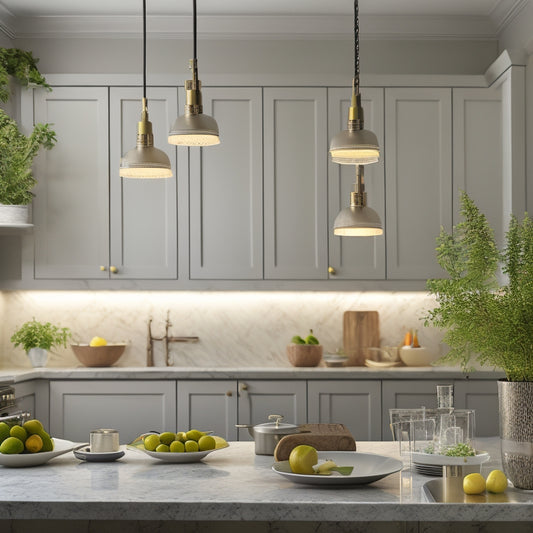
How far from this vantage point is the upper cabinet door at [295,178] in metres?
4.76

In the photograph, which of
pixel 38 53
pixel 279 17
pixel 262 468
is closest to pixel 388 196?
pixel 279 17

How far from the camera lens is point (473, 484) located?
1910mm

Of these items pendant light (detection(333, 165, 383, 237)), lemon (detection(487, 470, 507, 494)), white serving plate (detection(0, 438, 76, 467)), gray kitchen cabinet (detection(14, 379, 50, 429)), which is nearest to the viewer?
lemon (detection(487, 470, 507, 494))

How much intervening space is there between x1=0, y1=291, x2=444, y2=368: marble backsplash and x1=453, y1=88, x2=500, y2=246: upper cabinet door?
79 cm

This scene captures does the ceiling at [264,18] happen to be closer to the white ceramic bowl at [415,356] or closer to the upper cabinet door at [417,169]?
the upper cabinet door at [417,169]

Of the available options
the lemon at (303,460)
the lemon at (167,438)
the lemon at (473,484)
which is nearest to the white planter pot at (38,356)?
the lemon at (167,438)

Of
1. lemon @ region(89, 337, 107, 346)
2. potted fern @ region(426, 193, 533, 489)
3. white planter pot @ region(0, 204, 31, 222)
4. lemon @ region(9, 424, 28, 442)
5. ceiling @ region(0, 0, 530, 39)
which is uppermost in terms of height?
ceiling @ region(0, 0, 530, 39)

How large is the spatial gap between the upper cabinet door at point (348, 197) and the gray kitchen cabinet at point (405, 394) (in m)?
0.68

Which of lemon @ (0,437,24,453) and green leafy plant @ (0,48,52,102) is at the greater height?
green leafy plant @ (0,48,52,102)

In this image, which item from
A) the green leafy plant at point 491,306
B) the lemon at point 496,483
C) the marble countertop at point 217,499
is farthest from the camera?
the green leafy plant at point 491,306

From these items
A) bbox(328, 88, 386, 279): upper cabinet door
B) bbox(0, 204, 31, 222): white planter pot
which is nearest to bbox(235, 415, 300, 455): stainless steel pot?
bbox(328, 88, 386, 279): upper cabinet door

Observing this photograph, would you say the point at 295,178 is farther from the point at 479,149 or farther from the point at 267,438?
the point at 267,438

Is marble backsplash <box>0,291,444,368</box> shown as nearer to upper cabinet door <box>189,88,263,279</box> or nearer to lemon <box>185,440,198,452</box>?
upper cabinet door <box>189,88,263,279</box>

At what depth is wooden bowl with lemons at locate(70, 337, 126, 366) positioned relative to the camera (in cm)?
474
